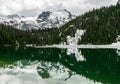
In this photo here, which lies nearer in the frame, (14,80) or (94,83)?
(94,83)

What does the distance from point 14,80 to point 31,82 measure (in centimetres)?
466

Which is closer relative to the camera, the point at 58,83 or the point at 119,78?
the point at 58,83

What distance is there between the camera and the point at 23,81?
191 feet

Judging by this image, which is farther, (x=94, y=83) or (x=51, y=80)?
(x=51, y=80)

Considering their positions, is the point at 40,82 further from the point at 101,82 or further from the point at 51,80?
the point at 101,82

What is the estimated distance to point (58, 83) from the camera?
5516 cm

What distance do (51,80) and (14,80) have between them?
24.8 ft

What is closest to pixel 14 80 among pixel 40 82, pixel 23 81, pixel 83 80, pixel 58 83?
pixel 23 81

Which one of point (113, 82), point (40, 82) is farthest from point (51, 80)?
point (113, 82)

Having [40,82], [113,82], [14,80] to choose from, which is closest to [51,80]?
[40,82]

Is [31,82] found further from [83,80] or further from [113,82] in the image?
[113,82]

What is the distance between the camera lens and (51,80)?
5912 centimetres

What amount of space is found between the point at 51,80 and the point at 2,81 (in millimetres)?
9763

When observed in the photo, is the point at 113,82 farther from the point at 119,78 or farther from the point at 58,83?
the point at 58,83
